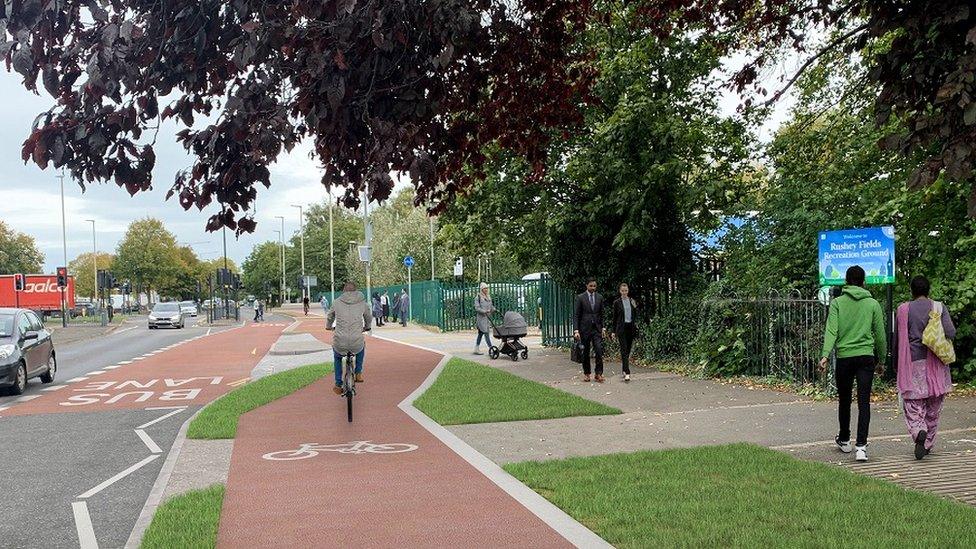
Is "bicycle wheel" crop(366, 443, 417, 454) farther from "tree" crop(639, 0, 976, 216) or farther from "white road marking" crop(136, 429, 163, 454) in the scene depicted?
"tree" crop(639, 0, 976, 216)

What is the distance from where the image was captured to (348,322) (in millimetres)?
11812

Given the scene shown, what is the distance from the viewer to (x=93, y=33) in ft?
15.7

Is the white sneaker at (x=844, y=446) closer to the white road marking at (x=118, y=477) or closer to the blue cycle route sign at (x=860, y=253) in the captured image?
the blue cycle route sign at (x=860, y=253)

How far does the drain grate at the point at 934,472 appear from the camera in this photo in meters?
6.25

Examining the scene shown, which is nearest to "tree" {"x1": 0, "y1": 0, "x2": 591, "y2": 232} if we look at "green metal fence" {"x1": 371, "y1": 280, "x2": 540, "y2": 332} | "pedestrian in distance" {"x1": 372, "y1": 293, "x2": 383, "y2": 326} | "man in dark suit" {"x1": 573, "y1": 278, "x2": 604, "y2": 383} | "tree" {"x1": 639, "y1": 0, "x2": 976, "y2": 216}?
"tree" {"x1": 639, "y1": 0, "x2": 976, "y2": 216}

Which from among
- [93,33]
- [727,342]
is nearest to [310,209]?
[727,342]

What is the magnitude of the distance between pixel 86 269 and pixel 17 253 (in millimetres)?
42144

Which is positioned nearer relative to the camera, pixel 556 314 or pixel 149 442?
pixel 149 442

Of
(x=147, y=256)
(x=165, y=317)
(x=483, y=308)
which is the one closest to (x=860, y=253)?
(x=483, y=308)

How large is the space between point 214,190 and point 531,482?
332 centimetres

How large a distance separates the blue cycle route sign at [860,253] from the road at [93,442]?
26.9ft

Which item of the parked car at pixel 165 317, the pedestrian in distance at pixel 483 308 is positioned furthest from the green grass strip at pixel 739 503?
the parked car at pixel 165 317

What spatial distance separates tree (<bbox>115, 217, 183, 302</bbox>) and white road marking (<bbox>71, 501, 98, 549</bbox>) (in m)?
99.6

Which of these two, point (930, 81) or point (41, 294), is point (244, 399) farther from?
point (41, 294)
